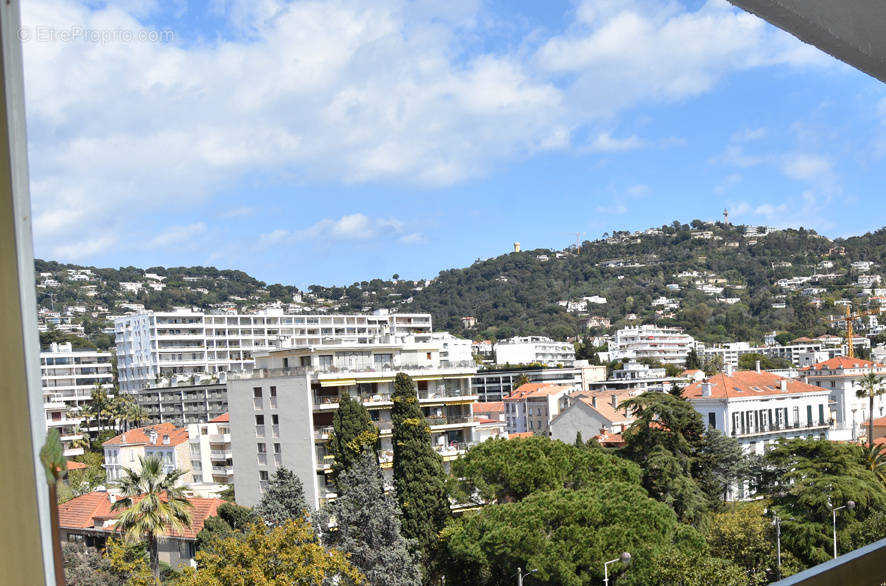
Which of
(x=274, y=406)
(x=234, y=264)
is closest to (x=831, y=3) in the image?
(x=274, y=406)

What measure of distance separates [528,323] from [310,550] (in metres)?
55.3

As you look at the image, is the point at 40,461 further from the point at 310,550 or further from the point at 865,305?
the point at 865,305

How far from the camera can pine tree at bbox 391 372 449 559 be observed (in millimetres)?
9617

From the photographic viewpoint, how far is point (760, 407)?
16859 mm

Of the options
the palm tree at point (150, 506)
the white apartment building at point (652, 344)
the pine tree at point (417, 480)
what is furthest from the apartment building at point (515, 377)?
the palm tree at point (150, 506)

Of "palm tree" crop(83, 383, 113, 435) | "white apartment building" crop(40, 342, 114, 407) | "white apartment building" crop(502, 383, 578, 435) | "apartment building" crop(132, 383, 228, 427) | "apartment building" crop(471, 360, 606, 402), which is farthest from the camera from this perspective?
"apartment building" crop(471, 360, 606, 402)

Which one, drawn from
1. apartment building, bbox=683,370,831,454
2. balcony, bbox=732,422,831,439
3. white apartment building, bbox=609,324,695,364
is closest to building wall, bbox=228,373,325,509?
apartment building, bbox=683,370,831,454

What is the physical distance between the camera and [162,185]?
2.11 metres

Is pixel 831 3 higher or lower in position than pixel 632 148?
lower

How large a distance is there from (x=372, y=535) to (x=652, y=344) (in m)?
44.7

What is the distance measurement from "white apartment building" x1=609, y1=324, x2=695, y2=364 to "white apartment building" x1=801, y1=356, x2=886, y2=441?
1094 inches

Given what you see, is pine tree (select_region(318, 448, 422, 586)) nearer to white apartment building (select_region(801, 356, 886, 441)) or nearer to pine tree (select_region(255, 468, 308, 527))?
pine tree (select_region(255, 468, 308, 527))

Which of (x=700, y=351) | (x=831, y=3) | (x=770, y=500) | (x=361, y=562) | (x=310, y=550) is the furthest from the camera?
(x=700, y=351)

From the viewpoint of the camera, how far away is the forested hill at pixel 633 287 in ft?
151
